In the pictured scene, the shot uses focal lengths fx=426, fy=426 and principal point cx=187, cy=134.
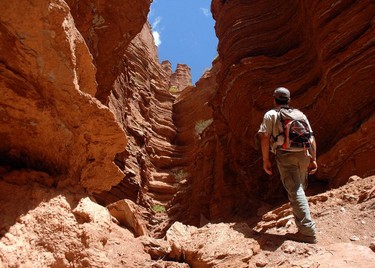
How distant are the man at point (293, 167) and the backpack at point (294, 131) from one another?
38 millimetres

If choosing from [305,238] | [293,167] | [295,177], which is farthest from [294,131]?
[305,238]

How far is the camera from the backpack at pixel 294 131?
511cm

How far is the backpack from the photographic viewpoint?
16.8 feet

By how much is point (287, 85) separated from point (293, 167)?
715cm

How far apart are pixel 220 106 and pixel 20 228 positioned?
11.0 meters

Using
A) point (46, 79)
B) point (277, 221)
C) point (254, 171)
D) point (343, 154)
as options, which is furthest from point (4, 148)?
point (254, 171)

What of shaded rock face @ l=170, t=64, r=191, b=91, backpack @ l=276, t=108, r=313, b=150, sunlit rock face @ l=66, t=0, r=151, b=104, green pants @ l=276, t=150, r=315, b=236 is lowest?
green pants @ l=276, t=150, r=315, b=236

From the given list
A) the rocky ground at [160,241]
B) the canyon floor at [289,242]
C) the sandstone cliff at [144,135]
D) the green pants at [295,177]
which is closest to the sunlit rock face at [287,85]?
the sandstone cliff at [144,135]

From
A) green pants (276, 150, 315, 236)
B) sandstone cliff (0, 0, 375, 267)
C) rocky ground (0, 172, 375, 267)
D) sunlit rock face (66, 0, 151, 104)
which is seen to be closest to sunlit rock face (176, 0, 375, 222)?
sandstone cliff (0, 0, 375, 267)

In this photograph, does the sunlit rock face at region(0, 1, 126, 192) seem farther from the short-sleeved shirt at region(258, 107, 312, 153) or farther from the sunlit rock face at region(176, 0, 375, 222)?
the sunlit rock face at region(176, 0, 375, 222)

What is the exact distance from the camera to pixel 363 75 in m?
9.63

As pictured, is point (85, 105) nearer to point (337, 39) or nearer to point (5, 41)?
point (5, 41)

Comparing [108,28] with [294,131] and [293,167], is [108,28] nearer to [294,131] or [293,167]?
[294,131]

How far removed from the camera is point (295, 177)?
16.9 feet
